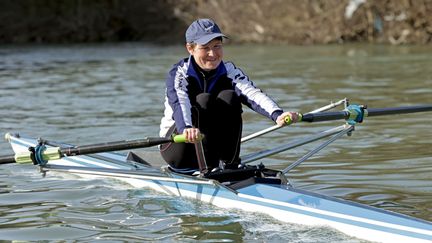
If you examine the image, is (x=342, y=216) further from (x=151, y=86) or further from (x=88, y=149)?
(x=151, y=86)

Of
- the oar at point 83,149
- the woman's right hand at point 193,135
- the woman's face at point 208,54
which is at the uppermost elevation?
the woman's face at point 208,54

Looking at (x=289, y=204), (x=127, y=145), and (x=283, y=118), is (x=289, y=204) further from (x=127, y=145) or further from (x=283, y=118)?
(x=127, y=145)

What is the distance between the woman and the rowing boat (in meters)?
0.19

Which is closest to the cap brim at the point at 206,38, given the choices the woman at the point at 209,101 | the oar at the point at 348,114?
the woman at the point at 209,101

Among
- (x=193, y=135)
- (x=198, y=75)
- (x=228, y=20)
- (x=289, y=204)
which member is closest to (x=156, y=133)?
(x=198, y=75)

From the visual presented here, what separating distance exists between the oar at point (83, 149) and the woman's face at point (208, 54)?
753 mm

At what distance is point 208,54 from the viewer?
6.54 m

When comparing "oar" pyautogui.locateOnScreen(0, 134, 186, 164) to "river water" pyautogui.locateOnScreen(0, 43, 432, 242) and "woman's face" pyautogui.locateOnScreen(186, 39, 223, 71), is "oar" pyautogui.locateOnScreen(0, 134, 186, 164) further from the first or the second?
"woman's face" pyautogui.locateOnScreen(186, 39, 223, 71)

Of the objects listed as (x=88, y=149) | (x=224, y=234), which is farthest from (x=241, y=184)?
(x=88, y=149)

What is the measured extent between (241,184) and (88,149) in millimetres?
1145

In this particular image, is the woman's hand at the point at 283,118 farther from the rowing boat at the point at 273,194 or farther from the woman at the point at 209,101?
the rowing boat at the point at 273,194

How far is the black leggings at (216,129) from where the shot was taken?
644 centimetres

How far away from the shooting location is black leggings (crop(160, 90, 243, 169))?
644 cm

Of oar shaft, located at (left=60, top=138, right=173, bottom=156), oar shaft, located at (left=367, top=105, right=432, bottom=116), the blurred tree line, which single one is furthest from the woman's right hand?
the blurred tree line
